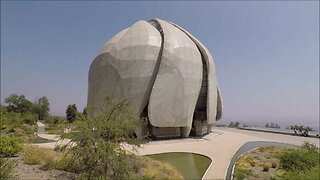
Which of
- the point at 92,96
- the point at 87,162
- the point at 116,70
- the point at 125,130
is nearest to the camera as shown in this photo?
the point at 87,162

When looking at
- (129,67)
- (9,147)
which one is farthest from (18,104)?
(9,147)

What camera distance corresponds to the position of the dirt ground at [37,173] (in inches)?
417

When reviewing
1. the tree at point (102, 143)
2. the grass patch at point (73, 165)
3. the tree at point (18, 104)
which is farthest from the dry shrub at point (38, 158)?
the tree at point (18, 104)

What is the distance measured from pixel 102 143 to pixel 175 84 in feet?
64.8

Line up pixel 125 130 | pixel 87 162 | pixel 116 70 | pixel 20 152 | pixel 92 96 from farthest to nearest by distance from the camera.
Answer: pixel 92 96 < pixel 116 70 < pixel 20 152 < pixel 125 130 < pixel 87 162

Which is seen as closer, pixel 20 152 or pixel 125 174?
pixel 125 174

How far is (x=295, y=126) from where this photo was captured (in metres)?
42.9

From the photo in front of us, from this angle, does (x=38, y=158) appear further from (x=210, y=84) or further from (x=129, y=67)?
(x=210, y=84)

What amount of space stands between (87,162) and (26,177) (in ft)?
8.77

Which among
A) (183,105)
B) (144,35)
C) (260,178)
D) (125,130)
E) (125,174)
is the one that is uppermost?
(144,35)

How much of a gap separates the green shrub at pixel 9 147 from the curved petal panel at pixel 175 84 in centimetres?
1439

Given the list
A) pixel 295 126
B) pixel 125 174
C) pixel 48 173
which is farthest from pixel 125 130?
pixel 295 126

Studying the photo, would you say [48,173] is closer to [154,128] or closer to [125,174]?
[125,174]

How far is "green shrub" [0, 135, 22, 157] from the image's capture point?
13.3 metres
